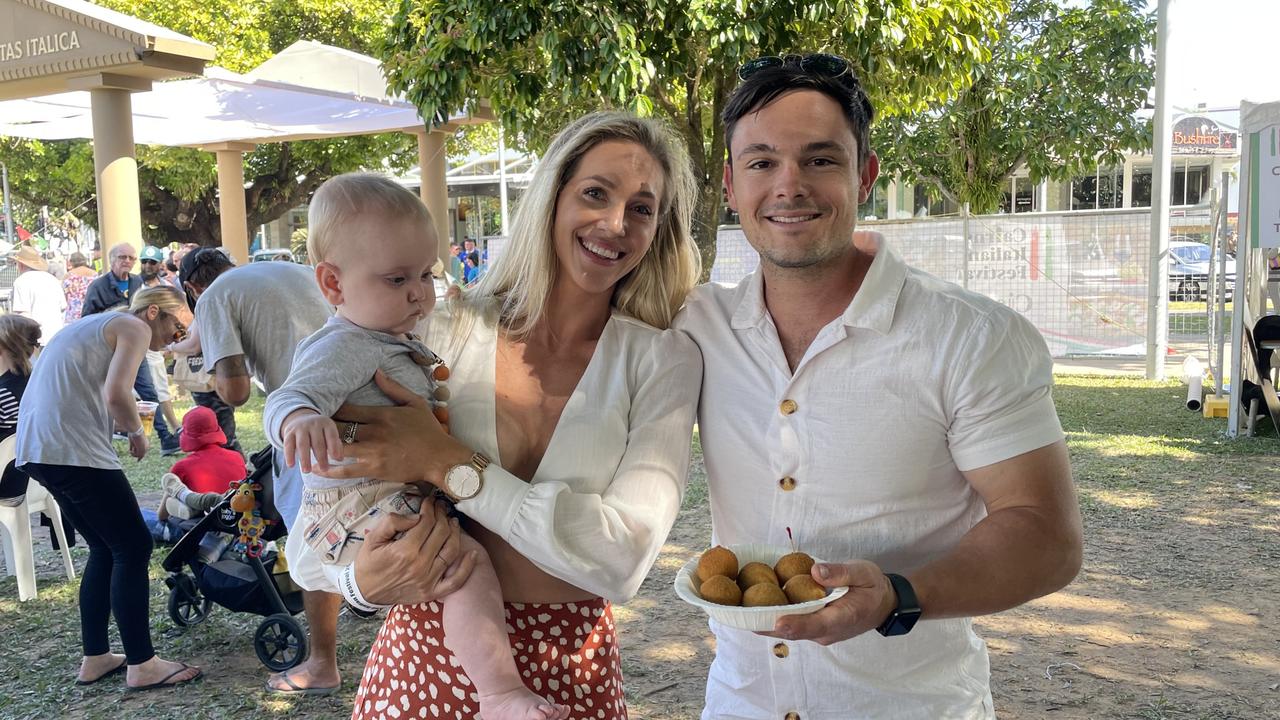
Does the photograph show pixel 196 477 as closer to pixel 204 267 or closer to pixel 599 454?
pixel 204 267

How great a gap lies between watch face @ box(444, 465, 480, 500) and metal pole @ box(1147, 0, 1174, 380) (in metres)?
12.6

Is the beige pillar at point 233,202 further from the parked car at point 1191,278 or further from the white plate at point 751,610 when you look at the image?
the parked car at point 1191,278

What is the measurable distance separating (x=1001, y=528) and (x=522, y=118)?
7140mm

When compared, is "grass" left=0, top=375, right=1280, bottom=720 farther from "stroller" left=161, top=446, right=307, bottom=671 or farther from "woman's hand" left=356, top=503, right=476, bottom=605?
"woman's hand" left=356, top=503, right=476, bottom=605

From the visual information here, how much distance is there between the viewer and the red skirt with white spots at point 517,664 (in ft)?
6.86

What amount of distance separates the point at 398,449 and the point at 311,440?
0.56 feet

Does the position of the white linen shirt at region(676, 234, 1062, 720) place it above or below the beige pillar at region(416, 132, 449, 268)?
below

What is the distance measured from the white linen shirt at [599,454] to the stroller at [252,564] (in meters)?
3.12

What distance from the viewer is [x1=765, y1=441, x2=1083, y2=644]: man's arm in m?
1.70

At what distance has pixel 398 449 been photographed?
6.63 ft

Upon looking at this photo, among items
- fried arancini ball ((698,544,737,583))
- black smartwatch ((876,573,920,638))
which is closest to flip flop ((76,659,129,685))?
fried arancini ball ((698,544,737,583))

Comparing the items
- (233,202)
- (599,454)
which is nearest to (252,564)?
(599,454)

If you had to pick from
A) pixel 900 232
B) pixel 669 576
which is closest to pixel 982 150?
pixel 900 232

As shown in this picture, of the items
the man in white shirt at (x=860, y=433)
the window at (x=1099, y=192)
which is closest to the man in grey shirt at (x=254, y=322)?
the man in white shirt at (x=860, y=433)
